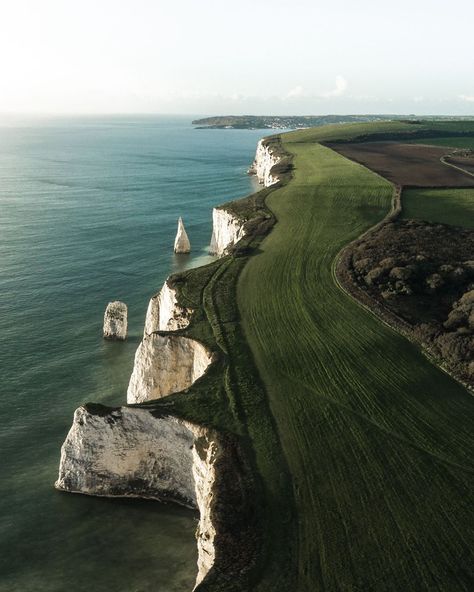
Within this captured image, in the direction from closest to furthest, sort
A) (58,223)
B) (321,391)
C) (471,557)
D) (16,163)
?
(471,557) < (321,391) < (58,223) < (16,163)

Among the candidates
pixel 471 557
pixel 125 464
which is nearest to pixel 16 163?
pixel 125 464

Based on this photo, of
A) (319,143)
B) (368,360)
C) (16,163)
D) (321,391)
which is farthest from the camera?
(16,163)

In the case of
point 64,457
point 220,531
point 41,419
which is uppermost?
point 220,531

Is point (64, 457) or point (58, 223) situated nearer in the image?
point (64, 457)

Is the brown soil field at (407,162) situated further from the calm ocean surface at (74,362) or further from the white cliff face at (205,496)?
the white cliff face at (205,496)

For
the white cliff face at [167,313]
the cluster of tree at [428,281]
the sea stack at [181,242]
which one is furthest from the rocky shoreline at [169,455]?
the sea stack at [181,242]

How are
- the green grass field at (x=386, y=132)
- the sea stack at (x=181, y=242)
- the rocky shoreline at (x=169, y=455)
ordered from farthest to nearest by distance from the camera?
the green grass field at (x=386, y=132) → the sea stack at (x=181, y=242) → the rocky shoreline at (x=169, y=455)

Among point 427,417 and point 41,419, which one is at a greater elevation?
point 427,417

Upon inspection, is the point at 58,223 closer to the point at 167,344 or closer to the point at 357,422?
the point at 167,344
